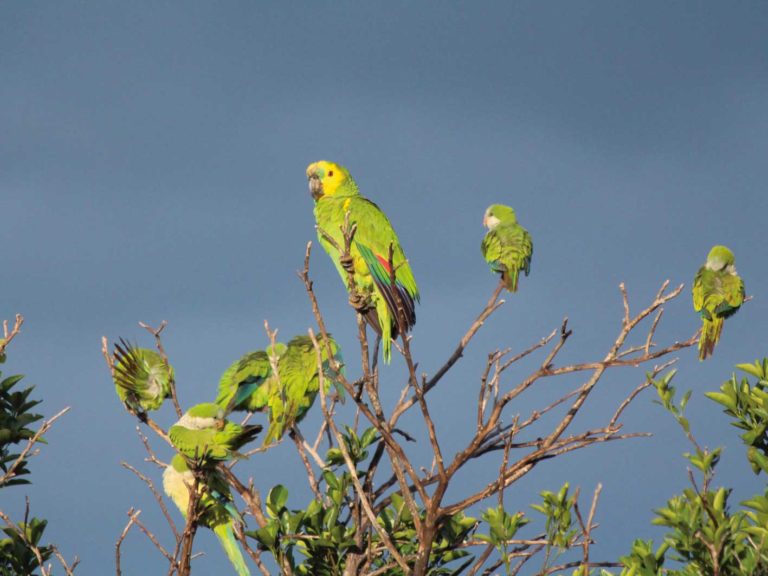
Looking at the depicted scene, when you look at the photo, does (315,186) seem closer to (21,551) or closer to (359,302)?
(359,302)

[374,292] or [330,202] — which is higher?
[330,202]

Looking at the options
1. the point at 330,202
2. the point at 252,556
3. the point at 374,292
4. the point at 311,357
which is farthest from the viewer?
the point at 330,202

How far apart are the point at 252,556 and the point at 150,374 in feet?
5.36

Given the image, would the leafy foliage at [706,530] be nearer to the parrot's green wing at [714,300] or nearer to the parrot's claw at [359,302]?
the parrot's claw at [359,302]

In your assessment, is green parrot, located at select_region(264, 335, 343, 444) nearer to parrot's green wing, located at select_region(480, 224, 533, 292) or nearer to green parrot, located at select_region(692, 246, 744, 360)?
parrot's green wing, located at select_region(480, 224, 533, 292)

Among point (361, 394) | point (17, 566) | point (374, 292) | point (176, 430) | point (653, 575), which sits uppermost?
point (374, 292)

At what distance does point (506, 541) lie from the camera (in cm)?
541

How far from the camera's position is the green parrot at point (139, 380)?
258 inches

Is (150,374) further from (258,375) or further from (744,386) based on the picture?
(744,386)

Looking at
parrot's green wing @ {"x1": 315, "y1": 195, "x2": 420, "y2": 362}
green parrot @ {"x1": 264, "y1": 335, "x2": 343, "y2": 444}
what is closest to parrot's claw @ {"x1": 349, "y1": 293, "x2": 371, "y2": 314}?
parrot's green wing @ {"x1": 315, "y1": 195, "x2": 420, "y2": 362}

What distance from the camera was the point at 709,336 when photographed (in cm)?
883

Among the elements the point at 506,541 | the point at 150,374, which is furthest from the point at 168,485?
the point at 506,541

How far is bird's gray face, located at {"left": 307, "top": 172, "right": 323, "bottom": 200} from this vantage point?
927 cm

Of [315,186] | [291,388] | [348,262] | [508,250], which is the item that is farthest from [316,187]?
[348,262]
